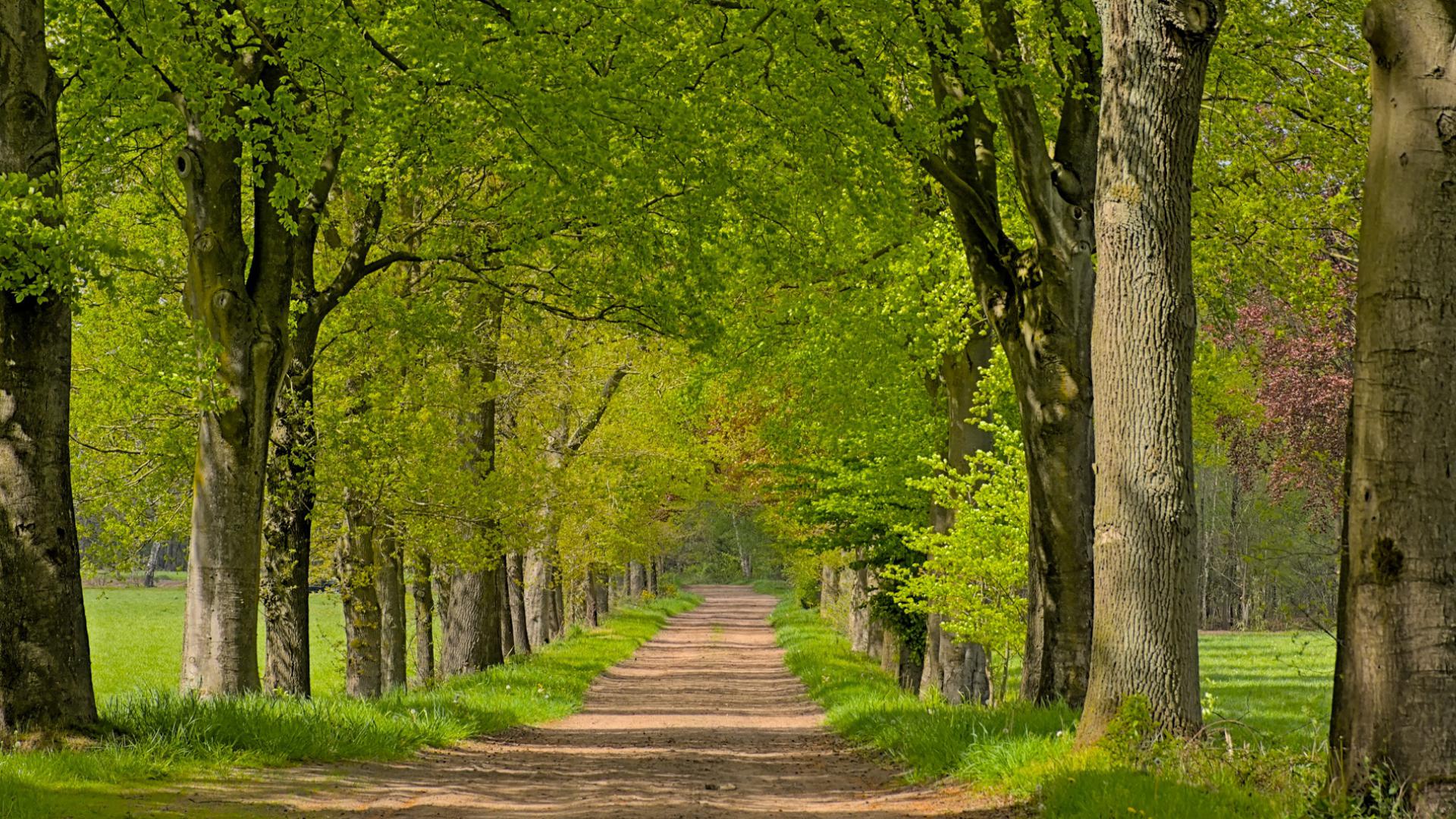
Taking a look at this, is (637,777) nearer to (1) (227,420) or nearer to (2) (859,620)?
(1) (227,420)

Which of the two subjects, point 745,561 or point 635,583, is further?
point 745,561

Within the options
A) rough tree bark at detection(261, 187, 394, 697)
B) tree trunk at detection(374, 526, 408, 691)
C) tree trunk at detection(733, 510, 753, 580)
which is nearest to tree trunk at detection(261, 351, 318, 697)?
rough tree bark at detection(261, 187, 394, 697)

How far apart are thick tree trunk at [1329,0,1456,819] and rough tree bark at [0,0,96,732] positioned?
7.86 m

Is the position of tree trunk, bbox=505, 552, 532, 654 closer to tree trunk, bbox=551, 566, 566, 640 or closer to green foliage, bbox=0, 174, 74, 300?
tree trunk, bbox=551, 566, 566, 640

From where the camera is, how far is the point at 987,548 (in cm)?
1661

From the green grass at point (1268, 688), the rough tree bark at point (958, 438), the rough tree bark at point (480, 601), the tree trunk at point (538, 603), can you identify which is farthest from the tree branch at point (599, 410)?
the green grass at point (1268, 688)

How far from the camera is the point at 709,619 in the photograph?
54.8m

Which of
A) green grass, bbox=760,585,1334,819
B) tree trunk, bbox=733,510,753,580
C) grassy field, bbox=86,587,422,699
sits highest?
green grass, bbox=760,585,1334,819

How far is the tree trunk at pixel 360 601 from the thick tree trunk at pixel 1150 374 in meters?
12.0

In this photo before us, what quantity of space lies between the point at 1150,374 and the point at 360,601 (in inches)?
530

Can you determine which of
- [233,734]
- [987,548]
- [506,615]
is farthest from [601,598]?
[233,734]

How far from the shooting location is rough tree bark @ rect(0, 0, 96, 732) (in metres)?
9.06

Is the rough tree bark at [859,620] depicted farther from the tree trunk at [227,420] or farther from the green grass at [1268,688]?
the tree trunk at [227,420]

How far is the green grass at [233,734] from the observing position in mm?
8109
